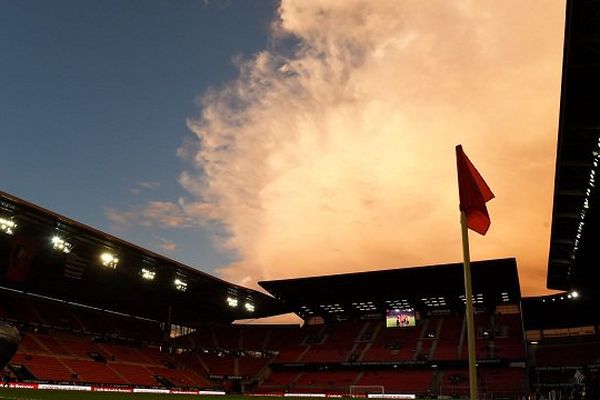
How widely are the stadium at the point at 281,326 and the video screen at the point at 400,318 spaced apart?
140 mm

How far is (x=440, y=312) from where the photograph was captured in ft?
236

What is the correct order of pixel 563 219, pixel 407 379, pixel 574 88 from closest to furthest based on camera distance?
pixel 574 88, pixel 563 219, pixel 407 379

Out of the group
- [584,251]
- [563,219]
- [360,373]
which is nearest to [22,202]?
[563,219]

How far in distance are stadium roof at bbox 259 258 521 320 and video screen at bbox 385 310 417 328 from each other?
1.07 m

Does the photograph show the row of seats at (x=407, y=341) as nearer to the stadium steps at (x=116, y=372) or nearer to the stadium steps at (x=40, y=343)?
the stadium steps at (x=116, y=372)

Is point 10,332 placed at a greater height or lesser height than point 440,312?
lesser

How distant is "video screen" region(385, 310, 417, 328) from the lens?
6919 cm

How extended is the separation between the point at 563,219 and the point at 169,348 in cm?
5476

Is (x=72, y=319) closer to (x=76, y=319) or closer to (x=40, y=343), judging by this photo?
(x=76, y=319)

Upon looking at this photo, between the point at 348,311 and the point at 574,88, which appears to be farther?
the point at 348,311

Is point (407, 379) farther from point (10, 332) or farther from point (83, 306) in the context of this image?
point (10, 332)

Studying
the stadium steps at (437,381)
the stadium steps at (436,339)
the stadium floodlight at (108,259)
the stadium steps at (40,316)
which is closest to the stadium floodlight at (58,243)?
the stadium floodlight at (108,259)

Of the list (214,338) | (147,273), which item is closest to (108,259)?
(147,273)

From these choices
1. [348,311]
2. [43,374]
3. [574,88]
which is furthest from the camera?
[348,311]
